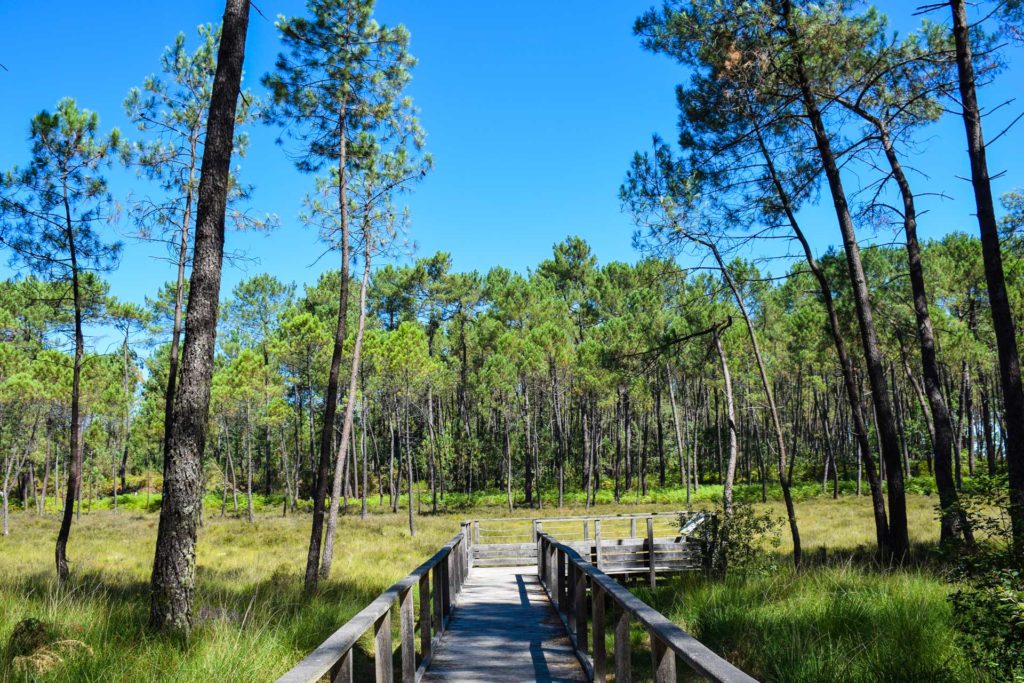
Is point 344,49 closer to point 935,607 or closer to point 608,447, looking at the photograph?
point 935,607

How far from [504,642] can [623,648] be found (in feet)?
10.6

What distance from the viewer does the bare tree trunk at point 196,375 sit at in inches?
221

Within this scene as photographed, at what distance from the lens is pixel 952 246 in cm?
3178

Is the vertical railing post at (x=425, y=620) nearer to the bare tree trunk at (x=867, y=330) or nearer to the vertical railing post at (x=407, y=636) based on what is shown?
the vertical railing post at (x=407, y=636)

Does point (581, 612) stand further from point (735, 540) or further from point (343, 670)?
point (735, 540)

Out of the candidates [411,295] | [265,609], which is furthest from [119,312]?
[265,609]

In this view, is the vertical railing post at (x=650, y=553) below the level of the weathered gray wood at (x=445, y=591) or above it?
below

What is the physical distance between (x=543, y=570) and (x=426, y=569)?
674 cm

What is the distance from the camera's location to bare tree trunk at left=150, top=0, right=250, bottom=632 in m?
5.62

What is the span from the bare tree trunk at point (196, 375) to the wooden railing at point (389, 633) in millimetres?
1448

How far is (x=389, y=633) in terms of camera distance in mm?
3957

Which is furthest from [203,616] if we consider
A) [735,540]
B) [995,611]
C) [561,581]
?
[735,540]

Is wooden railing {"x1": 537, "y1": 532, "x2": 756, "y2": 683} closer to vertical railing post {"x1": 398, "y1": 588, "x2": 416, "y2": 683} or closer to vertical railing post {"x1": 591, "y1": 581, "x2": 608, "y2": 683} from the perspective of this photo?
vertical railing post {"x1": 591, "y1": 581, "x2": 608, "y2": 683}

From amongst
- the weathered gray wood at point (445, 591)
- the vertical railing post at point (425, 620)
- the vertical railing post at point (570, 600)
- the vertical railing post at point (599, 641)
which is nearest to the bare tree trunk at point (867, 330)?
the vertical railing post at point (570, 600)
